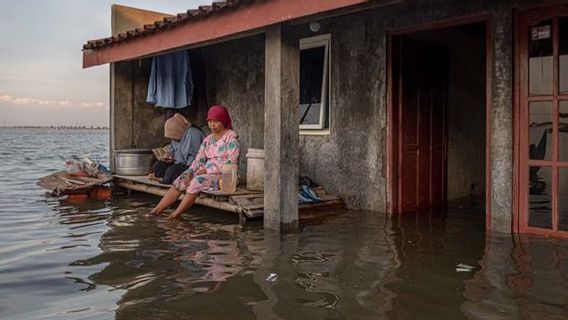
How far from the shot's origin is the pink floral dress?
6.93 meters

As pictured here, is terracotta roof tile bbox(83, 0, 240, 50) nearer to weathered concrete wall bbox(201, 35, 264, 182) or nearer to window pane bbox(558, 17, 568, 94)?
weathered concrete wall bbox(201, 35, 264, 182)

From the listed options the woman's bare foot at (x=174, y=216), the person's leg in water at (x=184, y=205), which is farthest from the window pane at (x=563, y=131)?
the woman's bare foot at (x=174, y=216)

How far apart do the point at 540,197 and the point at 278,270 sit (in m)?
3.03

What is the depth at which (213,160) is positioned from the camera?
707 centimetres

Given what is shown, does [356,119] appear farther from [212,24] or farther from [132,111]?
[132,111]

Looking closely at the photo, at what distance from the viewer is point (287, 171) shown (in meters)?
6.03

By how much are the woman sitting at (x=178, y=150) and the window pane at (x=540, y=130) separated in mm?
5074

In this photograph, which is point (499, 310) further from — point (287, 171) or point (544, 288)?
point (287, 171)

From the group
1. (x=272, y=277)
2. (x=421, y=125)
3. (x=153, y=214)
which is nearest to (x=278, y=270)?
(x=272, y=277)

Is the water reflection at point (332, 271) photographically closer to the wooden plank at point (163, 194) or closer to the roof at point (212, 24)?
the wooden plank at point (163, 194)

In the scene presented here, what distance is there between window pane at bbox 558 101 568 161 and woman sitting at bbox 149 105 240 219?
384cm

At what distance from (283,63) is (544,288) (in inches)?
139

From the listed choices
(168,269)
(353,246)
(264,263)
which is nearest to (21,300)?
(168,269)

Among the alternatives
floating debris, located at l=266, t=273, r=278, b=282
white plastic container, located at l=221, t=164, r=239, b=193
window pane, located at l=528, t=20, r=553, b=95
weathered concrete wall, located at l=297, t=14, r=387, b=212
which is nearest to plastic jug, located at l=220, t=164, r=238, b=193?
white plastic container, located at l=221, t=164, r=239, b=193
